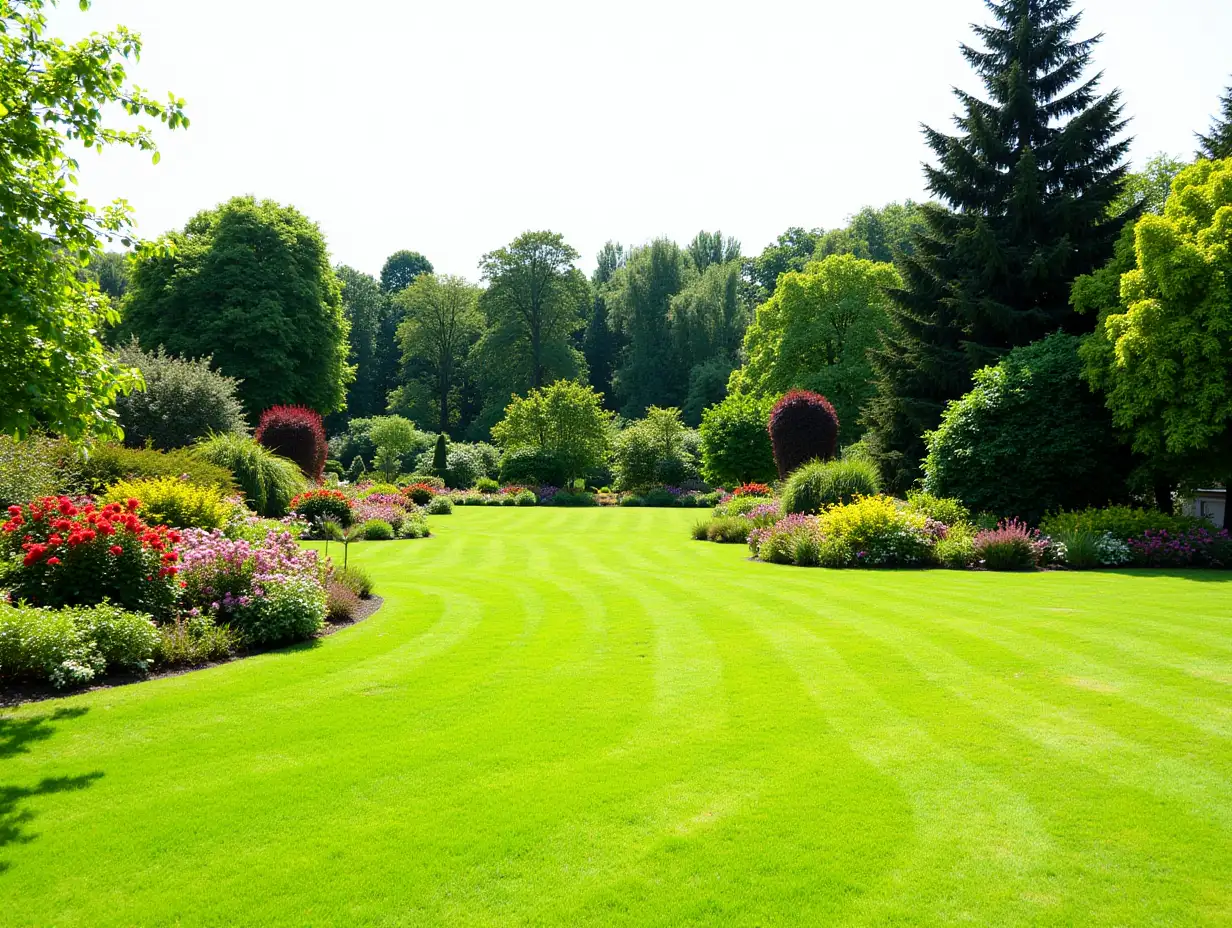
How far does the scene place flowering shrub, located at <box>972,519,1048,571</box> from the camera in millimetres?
13883

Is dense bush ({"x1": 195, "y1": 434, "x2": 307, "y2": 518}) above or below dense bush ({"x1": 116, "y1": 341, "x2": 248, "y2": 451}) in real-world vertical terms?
below

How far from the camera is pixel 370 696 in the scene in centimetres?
643

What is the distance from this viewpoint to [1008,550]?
13875 mm

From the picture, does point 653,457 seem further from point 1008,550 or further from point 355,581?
point 355,581

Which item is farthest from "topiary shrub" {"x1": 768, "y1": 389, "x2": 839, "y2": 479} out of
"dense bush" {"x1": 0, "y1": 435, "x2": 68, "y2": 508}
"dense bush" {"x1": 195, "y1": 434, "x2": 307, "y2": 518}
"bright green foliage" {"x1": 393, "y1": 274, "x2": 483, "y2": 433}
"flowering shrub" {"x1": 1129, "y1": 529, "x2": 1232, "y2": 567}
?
"bright green foliage" {"x1": 393, "y1": 274, "x2": 483, "y2": 433}

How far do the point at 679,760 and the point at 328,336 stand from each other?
116ft

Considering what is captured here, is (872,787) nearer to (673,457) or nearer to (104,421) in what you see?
(104,421)

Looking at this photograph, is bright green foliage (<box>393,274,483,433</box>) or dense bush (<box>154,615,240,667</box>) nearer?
dense bush (<box>154,615,240,667</box>)

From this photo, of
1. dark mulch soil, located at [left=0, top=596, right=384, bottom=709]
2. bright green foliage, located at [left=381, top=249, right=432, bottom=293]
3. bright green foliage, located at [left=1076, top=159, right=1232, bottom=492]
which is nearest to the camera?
dark mulch soil, located at [left=0, top=596, right=384, bottom=709]

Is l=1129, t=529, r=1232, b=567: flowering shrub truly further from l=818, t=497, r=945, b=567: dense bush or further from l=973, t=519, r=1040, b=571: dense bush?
l=818, t=497, r=945, b=567: dense bush

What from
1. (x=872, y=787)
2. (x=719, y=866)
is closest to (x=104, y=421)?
(x=719, y=866)

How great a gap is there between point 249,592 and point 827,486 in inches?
519

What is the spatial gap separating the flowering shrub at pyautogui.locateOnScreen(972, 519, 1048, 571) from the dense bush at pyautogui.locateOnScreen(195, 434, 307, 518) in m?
15.7

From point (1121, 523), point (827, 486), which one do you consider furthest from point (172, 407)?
point (1121, 523)
